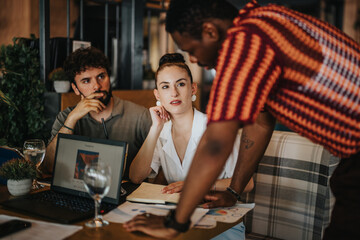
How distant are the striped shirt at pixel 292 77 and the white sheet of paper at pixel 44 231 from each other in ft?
1.87

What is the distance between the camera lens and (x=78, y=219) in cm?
121

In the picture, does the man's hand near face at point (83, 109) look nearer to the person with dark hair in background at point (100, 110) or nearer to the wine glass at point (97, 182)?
the person with dark hair in background at point (100, 110)

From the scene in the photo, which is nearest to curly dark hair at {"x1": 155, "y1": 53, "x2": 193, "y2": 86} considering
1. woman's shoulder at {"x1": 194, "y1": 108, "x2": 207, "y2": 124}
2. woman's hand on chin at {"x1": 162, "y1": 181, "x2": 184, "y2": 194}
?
woman's shoulder at {"x1": 194, "y1": 108, "x2": 207, "y2": 124}

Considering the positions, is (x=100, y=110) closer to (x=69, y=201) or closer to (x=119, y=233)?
(x=69, y=201)

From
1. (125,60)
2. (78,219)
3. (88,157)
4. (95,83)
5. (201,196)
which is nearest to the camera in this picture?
(201,196)

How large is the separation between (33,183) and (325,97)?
124 cm

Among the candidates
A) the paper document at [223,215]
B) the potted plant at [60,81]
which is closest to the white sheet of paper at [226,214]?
the paper document at [223,215]

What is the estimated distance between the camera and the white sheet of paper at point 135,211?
123 cm

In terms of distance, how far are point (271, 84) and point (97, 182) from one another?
610mm

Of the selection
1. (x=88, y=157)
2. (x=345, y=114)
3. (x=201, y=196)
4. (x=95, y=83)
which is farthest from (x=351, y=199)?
(x=95, y=83)

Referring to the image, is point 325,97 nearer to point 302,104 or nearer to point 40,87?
point 302,104

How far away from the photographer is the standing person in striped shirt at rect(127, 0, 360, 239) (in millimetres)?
904

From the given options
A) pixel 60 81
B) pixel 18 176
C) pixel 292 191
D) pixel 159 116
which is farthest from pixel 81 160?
pixel 60 81

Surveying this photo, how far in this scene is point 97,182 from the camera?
3.80 feet
